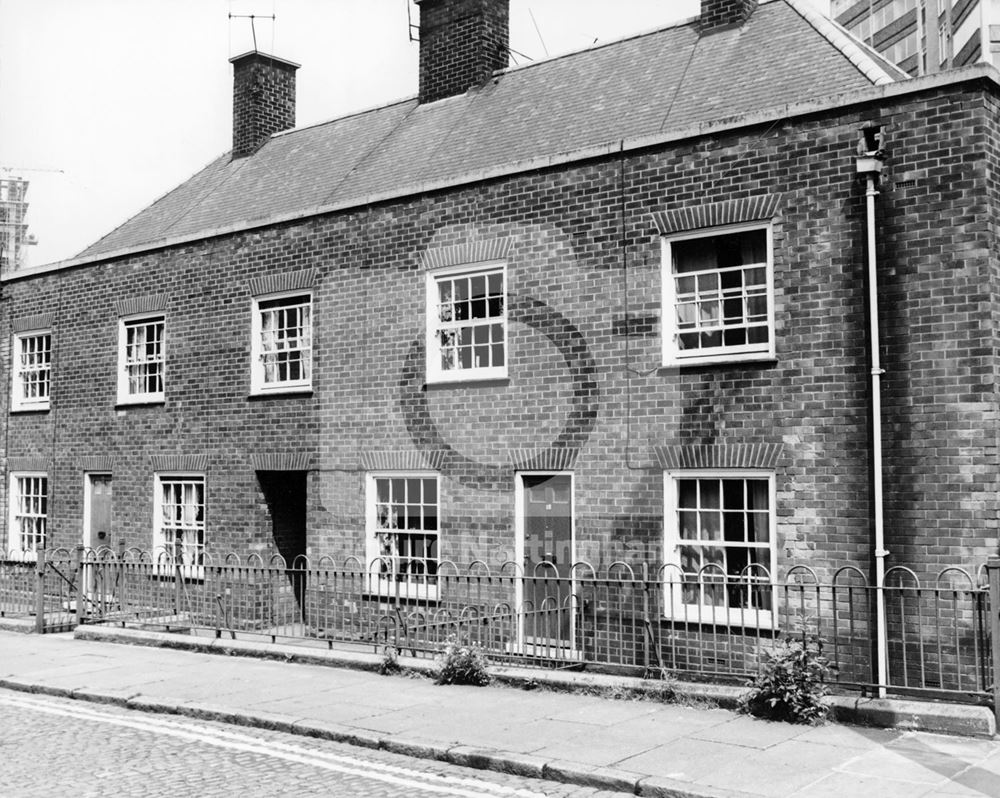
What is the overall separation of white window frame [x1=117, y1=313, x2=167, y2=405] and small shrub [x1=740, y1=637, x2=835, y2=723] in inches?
471

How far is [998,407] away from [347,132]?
1334cm

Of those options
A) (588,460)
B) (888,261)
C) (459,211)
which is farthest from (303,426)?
(888,261)

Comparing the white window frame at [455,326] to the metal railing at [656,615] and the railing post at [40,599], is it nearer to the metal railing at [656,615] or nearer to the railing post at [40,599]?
the metal railing at [656,615]

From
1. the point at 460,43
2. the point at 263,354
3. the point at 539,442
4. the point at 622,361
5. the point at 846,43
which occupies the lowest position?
the point at 539,442

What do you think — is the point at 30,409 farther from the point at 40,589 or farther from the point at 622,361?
the point at 622,361

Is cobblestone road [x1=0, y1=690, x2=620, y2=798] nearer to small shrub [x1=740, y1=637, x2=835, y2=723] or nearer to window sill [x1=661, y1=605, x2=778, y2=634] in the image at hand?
small shrub [x1=740, y1=637, x2=835, y2=723]

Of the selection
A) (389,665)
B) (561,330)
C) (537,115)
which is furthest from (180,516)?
(537,115)

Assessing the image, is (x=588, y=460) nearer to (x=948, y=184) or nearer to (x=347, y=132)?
(x=948, y=184)

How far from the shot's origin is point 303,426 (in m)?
15.8

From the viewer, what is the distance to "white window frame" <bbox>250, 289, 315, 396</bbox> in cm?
1595

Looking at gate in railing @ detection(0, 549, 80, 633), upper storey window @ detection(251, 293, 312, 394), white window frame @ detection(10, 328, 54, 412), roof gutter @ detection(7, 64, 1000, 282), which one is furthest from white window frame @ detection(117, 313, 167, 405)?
gate in railing @ detection(0, 549, 80, 633)

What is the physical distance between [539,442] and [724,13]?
7.12 m

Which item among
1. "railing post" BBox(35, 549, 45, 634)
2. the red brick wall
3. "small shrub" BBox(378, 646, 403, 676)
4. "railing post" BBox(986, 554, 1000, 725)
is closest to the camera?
"railing post" BBox(986, 554, 1000, 725)

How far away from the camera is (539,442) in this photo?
1310cm
